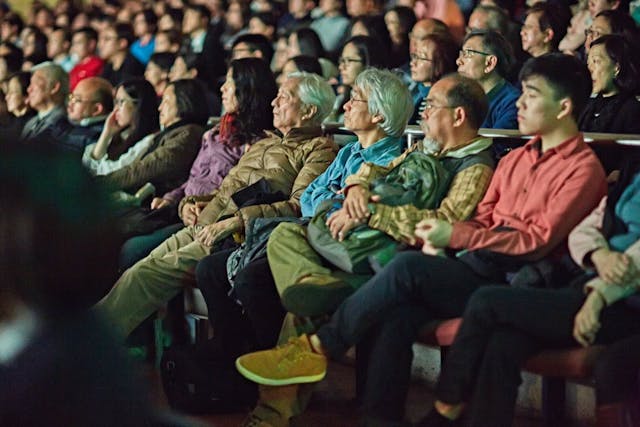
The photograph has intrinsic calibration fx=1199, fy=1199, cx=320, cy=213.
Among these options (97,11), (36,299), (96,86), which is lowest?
(97,11)

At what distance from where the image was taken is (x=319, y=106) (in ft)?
14.5

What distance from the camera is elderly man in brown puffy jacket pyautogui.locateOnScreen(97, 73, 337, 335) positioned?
13.6 feet

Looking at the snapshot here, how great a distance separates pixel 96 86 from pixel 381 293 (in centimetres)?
325

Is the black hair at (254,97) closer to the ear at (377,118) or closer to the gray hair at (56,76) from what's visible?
the ear at (377,118)

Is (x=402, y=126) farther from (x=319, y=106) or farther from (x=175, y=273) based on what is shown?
(x=175, y=273)

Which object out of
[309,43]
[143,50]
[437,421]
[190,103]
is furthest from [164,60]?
[437,421]

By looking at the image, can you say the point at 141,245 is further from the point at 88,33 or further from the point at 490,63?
the point at 88,33

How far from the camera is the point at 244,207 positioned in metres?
4.12

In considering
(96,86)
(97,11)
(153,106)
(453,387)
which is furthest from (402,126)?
(97,11)

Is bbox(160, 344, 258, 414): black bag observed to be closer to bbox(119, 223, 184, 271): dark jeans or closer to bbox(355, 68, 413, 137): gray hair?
bbox(119, 223, 184, 271): dark jeans

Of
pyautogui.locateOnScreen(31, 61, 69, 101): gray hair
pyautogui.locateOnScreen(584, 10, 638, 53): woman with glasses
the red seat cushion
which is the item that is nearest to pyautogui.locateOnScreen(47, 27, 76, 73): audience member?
pyautogui.locateOnScreen(31, 61, 69, 101): gray hair

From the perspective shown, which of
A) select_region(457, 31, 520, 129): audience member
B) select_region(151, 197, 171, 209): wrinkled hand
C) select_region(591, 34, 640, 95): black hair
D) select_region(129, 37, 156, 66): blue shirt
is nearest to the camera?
select_region(591, 34, 640, 95): black hair

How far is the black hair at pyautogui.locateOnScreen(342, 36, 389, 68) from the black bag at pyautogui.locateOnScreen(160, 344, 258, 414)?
208 centimetres

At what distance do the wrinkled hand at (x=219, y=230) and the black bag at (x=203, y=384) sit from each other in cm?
38
